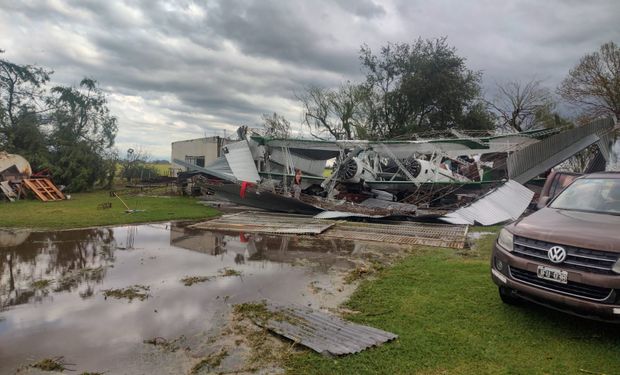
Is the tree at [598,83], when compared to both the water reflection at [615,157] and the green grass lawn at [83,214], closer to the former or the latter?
the water reflection at [615,157]

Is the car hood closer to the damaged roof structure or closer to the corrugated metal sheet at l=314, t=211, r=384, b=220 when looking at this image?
the damaged roof structure

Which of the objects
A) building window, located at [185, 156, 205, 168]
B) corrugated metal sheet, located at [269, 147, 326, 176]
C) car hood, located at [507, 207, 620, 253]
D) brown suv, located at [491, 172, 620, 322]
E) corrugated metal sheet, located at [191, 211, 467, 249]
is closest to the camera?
brown suv, located at [491, 172, 620, 322]

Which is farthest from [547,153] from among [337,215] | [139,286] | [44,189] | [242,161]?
[44,189]

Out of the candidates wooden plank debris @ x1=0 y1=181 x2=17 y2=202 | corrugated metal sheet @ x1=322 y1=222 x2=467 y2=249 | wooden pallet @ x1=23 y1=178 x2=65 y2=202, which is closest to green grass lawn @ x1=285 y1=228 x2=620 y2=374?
corrugated metal sheet @ x1=322 y1=222 x2=467 y2=249

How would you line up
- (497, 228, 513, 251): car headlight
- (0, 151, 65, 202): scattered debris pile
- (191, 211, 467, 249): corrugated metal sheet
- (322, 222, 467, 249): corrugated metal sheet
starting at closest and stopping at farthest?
(497, 228, 513, 251): car headlight < (322, 222, 467, 249): corrugated metal sheet < (191, 211, 467, 249): corrugated metal sheet < (0, 151, 65, 202): scattered debris pile

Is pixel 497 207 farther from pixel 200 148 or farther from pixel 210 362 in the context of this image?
pixel 200 148

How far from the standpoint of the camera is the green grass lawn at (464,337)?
3.42m

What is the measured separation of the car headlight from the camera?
440cm

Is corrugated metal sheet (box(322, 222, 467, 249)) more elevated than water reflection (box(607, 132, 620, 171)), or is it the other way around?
water reflection (box(607, 132, 620, 171))

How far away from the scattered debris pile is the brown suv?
20.1 m

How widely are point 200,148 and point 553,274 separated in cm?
2680

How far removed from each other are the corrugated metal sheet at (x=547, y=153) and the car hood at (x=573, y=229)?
1165 cm

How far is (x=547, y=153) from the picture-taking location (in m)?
15.5

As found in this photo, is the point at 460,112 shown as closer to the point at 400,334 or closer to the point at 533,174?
the point at 533,174
